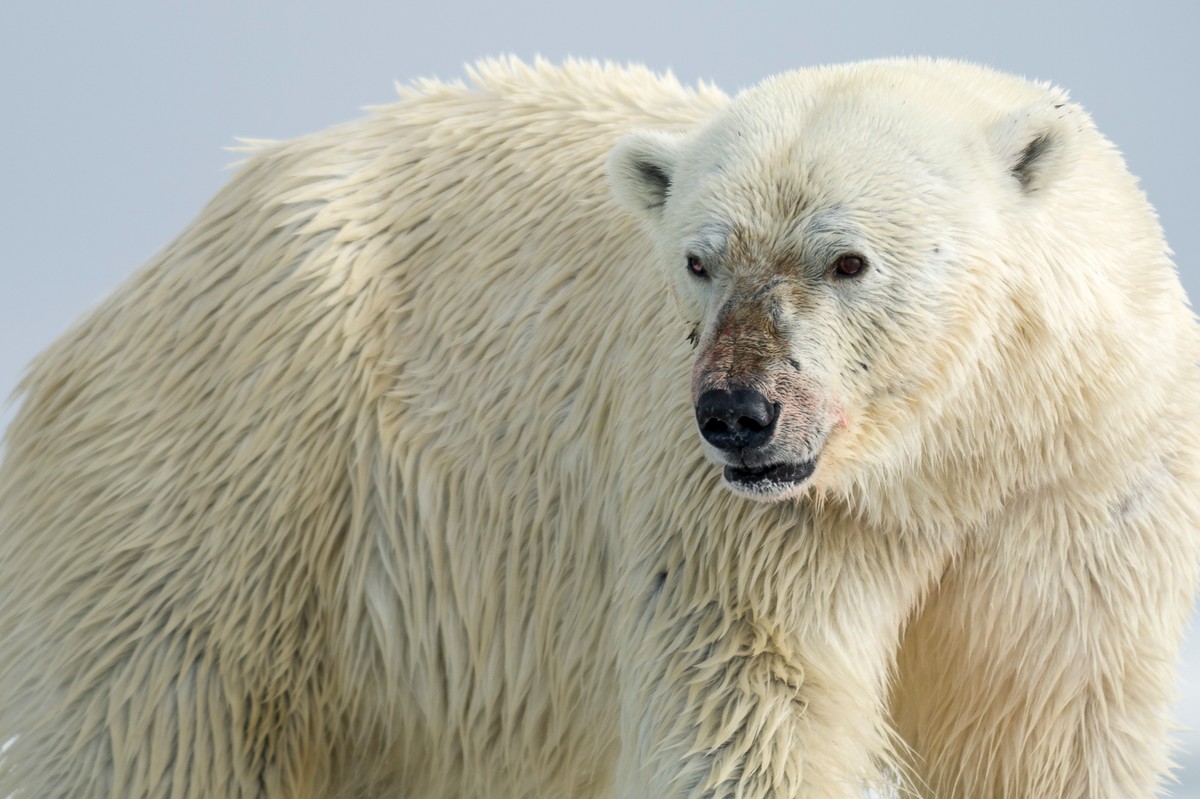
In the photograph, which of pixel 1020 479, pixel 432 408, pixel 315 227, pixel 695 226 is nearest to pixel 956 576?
pixel 1020 479

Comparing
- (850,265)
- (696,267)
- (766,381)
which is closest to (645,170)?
(696,267)

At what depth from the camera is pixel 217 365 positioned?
14.3 feet

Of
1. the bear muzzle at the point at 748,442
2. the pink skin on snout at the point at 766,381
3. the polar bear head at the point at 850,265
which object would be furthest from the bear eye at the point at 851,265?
the bear muzzle at the point at 748,442

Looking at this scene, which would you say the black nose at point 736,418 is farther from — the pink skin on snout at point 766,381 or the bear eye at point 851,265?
the bear eye at point 851,265

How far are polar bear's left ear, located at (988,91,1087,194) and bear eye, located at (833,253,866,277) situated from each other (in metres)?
0.38

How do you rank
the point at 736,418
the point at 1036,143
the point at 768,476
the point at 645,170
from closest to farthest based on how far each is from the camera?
the point at 736,418 → the point at 768,476 → the point at 1036,143 → the point at 645,170

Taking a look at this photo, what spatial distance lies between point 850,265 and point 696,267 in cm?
31

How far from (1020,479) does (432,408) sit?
152cm

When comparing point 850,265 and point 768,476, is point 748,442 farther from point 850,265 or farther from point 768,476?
point 850,265

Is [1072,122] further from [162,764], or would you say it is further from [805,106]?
[162,764]

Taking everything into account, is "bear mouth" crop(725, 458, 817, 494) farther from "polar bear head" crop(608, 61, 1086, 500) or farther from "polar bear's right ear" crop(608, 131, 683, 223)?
"polar bear's right ear" crop(608, 131, 683, 223)

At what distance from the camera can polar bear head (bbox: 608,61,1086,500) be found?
3117 mm

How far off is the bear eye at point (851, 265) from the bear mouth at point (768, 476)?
0.36 m

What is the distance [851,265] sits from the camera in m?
3.20
